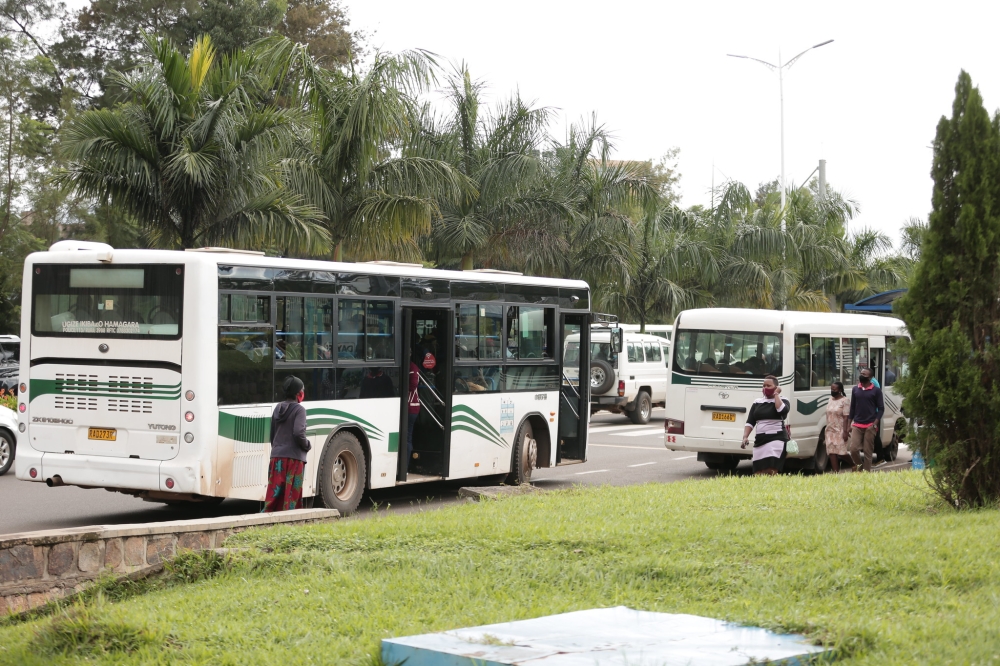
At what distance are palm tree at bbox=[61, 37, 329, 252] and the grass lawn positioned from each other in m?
10.0

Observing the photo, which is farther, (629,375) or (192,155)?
(629,375)

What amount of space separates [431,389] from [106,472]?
174 inches

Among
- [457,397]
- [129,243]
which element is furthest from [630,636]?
[129,243]

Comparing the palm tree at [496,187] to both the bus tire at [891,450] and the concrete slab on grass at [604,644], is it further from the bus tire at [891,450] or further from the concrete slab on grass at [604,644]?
the concrete slab on grass at [604,644]

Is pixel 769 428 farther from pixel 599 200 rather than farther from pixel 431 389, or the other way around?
pixel 599 200

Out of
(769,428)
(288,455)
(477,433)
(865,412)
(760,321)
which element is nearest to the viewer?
(288,455)

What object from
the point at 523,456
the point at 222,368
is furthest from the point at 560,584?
the point at 523,456

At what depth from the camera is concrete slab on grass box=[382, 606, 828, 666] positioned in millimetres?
4766

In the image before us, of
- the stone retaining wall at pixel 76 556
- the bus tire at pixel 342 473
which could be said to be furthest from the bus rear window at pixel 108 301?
the stone retaining wall at pixel 76 556

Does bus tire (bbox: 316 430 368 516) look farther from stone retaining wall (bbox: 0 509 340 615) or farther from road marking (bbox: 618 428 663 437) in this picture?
road marking (bbox: 618 428 663 437)

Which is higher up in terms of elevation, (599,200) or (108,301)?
(599,200)

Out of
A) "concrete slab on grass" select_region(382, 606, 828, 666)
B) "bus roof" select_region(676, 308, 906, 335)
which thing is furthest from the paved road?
"concrete slab on grass" select_region(382, 606, 828, 666)

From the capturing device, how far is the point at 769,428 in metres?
15.8

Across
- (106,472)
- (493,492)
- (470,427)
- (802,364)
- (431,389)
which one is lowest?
(493,492)
